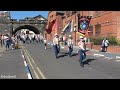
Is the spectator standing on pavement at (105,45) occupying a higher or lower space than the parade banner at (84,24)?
lower

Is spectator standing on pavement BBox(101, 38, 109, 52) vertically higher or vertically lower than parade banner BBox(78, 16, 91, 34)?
lower

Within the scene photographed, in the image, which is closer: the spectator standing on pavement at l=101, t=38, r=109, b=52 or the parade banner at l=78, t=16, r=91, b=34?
the spectator standing on pavement at l=101, t=38, r=109, b=52

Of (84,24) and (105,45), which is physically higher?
(84,24)

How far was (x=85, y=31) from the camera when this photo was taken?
138 ft

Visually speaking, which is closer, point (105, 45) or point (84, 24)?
point (105, 45)

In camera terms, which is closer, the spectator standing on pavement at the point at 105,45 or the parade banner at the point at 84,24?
the spectator standing on pavement at the point at 105,45
